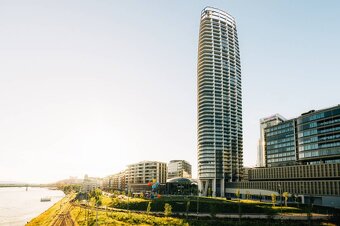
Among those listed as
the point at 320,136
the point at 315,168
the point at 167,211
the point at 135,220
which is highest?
the point at 320,136

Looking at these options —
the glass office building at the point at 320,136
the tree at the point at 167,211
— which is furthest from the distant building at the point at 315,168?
the tree at the point at 167,211

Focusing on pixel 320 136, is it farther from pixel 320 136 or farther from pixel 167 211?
pixel 167 211

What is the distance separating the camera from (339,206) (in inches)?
5330

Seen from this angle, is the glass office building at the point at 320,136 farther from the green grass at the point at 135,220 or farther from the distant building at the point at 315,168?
the green grass at the point at 135,220

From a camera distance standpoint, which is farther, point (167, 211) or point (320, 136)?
point (320, 136)

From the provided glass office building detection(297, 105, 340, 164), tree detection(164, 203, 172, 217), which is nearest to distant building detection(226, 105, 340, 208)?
glass office building detection(297, 105, 340, 164)

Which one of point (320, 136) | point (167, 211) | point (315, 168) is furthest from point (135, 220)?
point (320, 136)

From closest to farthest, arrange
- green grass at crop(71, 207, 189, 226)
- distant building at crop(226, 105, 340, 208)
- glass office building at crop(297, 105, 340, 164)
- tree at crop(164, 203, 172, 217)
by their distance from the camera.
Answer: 1. green grass at crop(71, 207, 189, 226)
2. tree at crop(164, 203, 172, 217)
3. distant building at crop(226, 105, 340, 208)
4. glass office building at crop(297, 105, 340, 164)

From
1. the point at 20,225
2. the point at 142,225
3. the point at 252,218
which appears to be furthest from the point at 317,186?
the point at 20,225

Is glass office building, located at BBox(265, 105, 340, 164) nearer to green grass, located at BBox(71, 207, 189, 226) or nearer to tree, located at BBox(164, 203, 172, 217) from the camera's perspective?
tree, located at BBox(164, 203, 172, 217)

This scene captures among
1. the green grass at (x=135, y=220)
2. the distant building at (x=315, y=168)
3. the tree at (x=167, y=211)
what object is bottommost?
the green grass at (x=135, y=220)

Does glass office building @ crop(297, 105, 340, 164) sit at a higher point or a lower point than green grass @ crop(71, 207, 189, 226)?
higher

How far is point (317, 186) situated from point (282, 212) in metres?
48.2

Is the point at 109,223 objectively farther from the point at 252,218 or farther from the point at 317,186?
the point at 317,186
